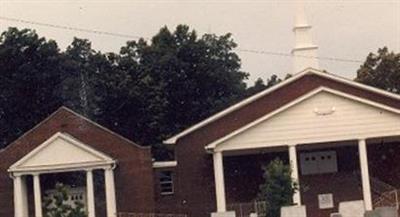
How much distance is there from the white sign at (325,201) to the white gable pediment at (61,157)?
34.2 feet

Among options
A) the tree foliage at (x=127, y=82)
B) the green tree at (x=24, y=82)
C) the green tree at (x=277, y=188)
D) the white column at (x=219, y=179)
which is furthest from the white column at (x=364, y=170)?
the green tree at (x=24, y=82)

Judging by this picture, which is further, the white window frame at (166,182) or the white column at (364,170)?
the white window frame at (166,182)

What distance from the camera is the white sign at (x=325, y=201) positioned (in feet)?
145

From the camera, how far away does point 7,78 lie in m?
64.2

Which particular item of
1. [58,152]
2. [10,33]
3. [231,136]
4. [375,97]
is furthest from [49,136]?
[10,33]

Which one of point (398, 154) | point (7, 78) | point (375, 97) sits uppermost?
point (7, 78)

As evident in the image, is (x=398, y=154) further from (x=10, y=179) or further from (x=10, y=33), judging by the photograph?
(x=10, y=33)

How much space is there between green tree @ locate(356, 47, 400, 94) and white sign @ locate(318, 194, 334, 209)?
2324cm

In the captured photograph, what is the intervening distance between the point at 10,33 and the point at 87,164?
2646 cm

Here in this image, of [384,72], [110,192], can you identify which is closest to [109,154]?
[110,192]

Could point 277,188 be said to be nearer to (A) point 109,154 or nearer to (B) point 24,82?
(A) point 109,154

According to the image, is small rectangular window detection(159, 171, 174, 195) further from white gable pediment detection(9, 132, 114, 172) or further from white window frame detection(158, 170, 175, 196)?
white gable pediment detection(9, 132, 114, 172)

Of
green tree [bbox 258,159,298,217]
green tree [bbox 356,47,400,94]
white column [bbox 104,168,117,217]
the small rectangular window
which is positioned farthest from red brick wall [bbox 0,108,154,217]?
green tree [bbox 356,47,400,94]

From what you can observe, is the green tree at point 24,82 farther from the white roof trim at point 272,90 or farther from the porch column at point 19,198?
the white roof trim at point 272,90
